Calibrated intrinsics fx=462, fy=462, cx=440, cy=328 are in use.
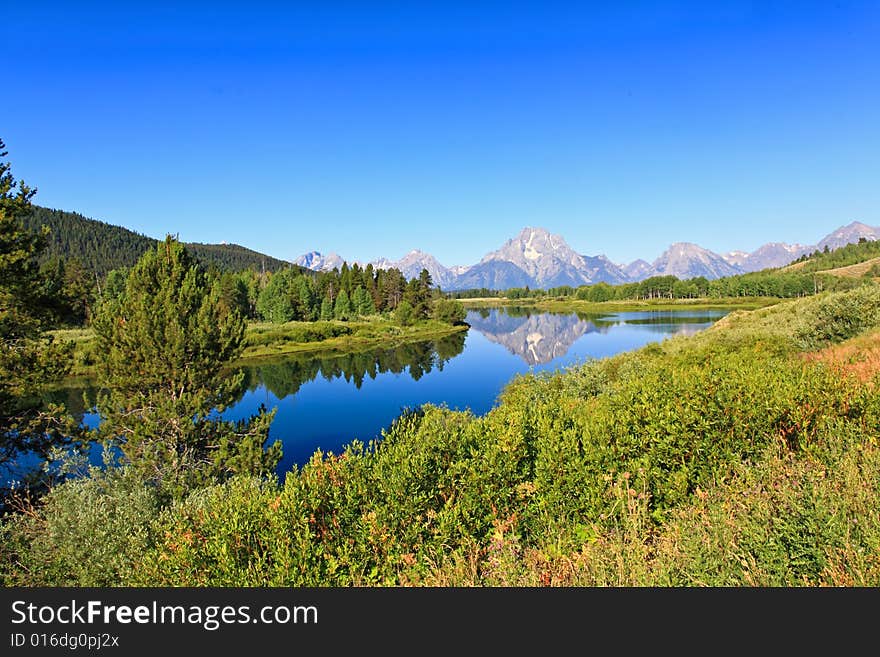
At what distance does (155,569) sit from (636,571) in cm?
718

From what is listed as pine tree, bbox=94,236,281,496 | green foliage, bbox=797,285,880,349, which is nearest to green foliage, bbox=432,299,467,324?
green foliage, bbox=797,285,880,349

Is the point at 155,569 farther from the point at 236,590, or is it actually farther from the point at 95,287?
the point at 95,287

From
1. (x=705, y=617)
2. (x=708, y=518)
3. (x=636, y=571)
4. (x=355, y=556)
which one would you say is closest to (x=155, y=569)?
(x=355, y=556)

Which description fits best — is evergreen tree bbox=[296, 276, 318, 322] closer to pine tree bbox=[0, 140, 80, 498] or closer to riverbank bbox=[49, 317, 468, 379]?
riverbank bbox=[49, 317, 468, 379]

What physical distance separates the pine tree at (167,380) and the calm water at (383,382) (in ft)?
29.4

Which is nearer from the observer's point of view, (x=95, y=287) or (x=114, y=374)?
(x=114, y=374)

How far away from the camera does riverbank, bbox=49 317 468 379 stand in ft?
257

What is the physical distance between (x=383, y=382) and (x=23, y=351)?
4304 cm

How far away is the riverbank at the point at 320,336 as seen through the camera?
78.2 meters

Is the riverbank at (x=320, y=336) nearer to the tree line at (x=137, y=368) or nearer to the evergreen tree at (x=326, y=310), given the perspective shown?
the evergreen tree at (x=326, y=310)

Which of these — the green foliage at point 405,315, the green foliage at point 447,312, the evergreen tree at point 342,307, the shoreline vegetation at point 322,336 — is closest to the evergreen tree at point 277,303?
the shoreline vegetation at point 322,336

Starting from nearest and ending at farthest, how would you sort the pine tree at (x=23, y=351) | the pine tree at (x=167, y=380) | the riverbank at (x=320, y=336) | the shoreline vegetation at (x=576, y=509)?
the shoreline vegetation at (x=576, y=509) → the pine tree at (x=23, y=351) → the pine tree at (x=167, y=380) → the riverbank at (x=320, y=336)

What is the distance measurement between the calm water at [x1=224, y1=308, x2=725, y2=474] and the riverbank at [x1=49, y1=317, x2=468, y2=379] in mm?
6821

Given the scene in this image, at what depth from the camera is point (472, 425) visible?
1031 cm
